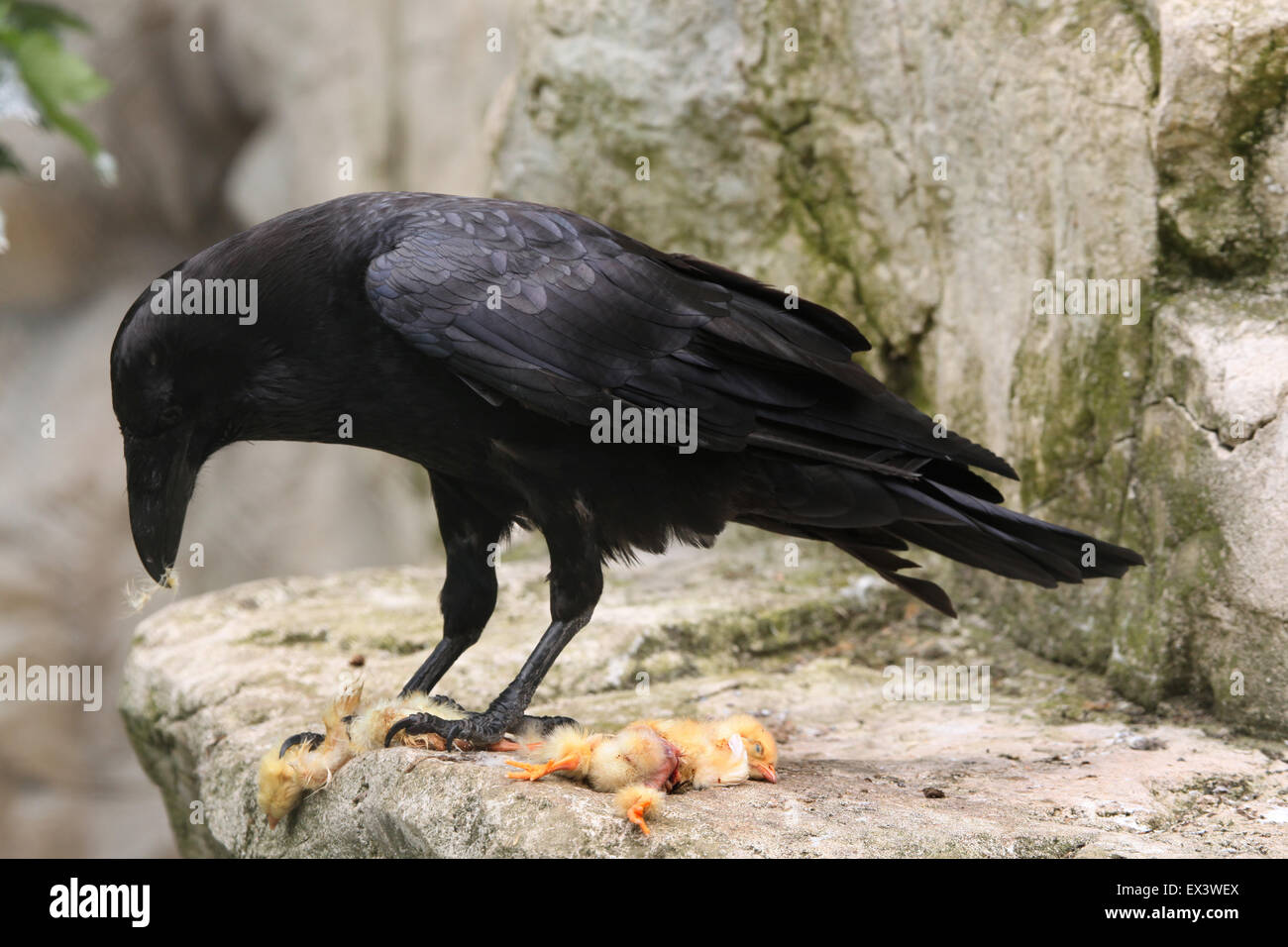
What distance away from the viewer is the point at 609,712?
3.46 metres

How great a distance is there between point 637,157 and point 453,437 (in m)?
2.61

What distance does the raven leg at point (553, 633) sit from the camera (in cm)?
277

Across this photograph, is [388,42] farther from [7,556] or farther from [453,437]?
[453,437]

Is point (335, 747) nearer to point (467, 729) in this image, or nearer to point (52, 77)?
point (467, 729)

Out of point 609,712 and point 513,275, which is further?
point 609,712

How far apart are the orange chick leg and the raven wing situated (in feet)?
2.38

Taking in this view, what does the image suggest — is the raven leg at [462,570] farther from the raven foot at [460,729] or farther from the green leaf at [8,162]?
the green leaf at [8,162]

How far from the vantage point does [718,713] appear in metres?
3.56

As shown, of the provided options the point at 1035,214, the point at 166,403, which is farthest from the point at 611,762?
the point at 1035,214

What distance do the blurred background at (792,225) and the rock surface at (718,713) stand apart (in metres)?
0.34

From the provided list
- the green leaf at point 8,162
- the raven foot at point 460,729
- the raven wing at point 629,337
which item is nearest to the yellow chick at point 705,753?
the raven foot at point 460,729

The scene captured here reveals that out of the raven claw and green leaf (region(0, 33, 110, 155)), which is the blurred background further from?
the raven claw
